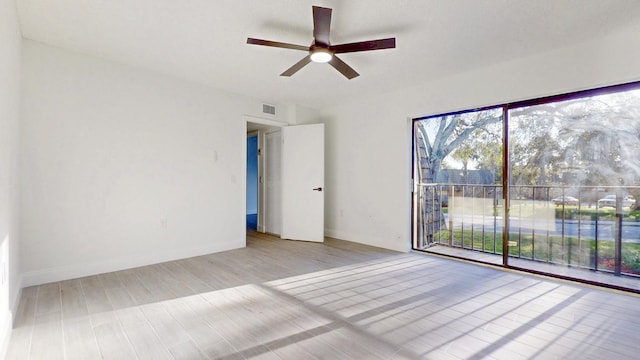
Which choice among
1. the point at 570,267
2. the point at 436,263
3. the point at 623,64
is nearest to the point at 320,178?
the point at 436,263

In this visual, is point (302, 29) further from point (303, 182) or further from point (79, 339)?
point (79, 339)

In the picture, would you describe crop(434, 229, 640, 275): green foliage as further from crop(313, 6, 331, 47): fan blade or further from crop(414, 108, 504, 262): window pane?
crop(313, 6, 331, 47): fan blade

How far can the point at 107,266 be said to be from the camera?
3.30 m

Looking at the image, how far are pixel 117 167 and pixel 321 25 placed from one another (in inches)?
113

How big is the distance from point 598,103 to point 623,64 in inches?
16.0

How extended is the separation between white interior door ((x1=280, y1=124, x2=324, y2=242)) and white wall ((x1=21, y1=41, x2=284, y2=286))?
3.29 ft

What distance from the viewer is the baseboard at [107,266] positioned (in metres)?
2.91

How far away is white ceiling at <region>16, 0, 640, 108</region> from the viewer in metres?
2.31

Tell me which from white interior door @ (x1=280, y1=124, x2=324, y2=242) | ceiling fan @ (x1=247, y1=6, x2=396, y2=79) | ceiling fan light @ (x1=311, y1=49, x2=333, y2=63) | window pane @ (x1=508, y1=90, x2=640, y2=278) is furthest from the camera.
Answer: white interior door @ (x1=280, y1=124, x2=324, y2=242)

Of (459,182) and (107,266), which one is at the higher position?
(459,182)

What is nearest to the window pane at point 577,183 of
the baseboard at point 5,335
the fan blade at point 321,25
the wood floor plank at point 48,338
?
the fan blade at point 321,25

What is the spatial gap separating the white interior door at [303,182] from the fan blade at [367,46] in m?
2.51

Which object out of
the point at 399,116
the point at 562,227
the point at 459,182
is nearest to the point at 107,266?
the point at 399,116

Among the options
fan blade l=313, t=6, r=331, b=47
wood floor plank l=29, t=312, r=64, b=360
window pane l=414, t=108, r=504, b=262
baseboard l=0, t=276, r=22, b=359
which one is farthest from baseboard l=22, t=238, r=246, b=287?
window pane l=414, t=108, r=504, b=262
